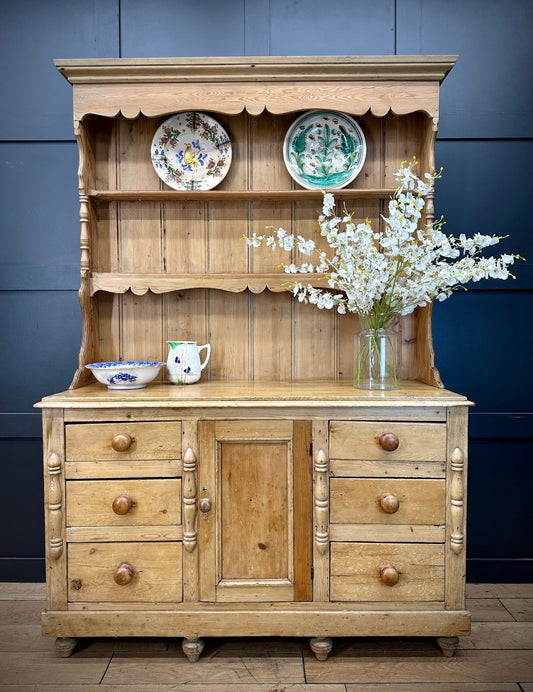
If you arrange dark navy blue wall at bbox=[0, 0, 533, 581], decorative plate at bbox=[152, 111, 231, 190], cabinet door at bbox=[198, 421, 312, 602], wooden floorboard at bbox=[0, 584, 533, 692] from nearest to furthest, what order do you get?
wooden floorboard at bbox=[0, 584, 533, 692] → cabinet door at bbox=[198, 421, 312, 602] → decorative plate at bbox=[152, 111, 231, 190] → dark navy blue wall at bbox=[0, 0, 533, 581]

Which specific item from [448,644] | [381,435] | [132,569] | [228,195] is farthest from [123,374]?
[448,644]

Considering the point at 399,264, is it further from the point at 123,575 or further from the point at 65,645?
the point at 65,645

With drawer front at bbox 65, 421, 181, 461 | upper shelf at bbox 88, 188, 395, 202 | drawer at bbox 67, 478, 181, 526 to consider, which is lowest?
drawer at bbox 67, 478, 181, 526

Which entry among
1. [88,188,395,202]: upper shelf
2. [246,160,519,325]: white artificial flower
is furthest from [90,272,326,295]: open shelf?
[88,188,395,202]: upper shelf

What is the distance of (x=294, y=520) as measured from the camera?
163 cm

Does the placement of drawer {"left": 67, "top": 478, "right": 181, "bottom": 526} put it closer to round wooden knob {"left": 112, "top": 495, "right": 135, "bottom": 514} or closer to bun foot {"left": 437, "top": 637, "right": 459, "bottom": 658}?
round wooden knob {"left": 112, "top": 495, "right": 135, "bottom": 514}

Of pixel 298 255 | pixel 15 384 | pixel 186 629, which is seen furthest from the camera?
pixel 15 384

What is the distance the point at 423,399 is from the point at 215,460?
70 centimetres

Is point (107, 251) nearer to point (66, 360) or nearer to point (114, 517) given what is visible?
point (66, 360)

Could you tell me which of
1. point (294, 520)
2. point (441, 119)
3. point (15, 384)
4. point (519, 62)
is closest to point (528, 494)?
point (294, 520)

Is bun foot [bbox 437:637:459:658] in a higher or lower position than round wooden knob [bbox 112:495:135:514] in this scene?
lower

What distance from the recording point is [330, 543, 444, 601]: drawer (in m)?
1.61

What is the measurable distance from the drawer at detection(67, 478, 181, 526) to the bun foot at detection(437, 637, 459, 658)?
955 mm

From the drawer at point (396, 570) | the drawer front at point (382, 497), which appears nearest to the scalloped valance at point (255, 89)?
the drawer front at point (382, 497)
